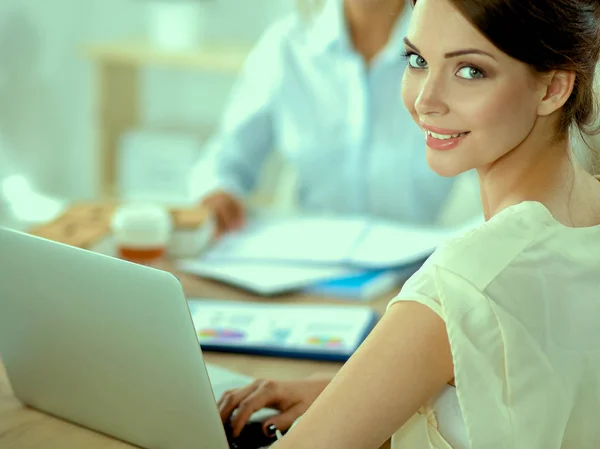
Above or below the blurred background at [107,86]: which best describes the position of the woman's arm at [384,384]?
above

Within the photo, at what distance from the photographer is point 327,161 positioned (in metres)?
2.51

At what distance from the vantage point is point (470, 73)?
1015 mm

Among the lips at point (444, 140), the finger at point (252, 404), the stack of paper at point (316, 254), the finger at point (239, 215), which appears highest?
the lips at point (444, 140)

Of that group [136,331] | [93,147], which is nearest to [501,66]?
[136,331]

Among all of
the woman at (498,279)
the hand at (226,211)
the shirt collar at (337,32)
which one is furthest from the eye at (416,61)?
the shirt collar at (337,32)

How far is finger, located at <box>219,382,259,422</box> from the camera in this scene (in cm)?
114

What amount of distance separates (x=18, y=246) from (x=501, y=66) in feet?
1.77

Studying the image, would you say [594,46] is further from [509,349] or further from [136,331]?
[136,331]

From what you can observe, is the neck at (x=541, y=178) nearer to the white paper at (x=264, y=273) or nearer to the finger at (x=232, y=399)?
the finger at (x=232, y=399)

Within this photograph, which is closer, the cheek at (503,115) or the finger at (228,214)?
the cheek at (503,115)

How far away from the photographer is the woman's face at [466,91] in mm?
999

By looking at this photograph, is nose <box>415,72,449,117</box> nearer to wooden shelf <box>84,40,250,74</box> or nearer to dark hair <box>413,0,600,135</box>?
dark hair <box>413,0,600,135</box>

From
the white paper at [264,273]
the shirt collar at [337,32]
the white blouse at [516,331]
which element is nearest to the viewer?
the white blouse at [516,331]

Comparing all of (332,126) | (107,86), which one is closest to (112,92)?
(107,86)
